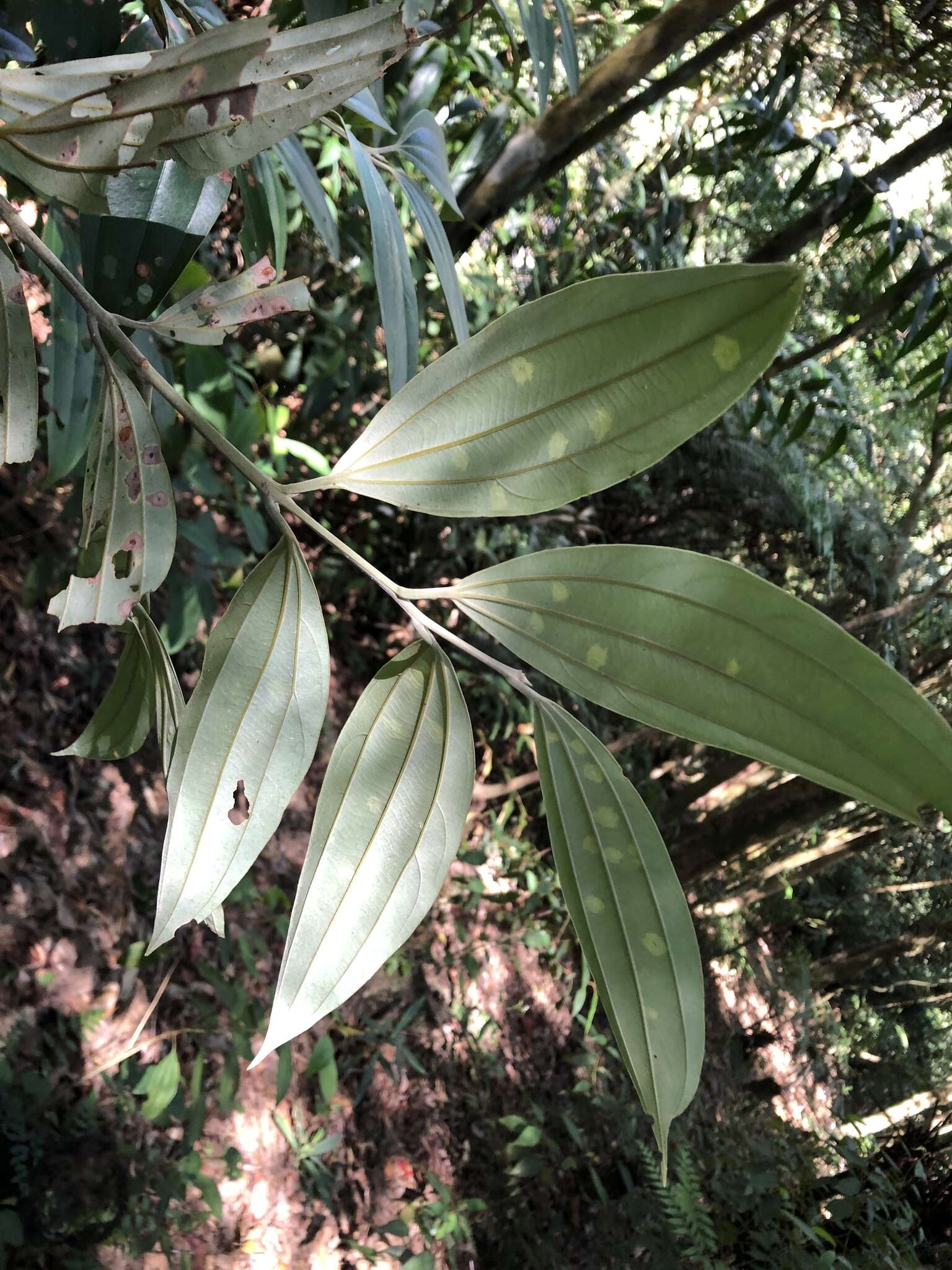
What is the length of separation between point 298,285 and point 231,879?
0.76ft

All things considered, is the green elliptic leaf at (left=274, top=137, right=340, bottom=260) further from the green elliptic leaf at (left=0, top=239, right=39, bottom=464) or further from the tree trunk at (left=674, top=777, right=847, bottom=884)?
the tree trunk at (left=674, top=777, right=847, bottom=884)

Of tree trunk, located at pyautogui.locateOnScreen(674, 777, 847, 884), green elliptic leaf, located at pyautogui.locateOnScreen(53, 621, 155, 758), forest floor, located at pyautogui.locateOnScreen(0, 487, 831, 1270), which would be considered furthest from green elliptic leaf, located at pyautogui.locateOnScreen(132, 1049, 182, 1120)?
tree trunk, located at pyautogui.locateOnScreen(674, 777, 847, 884)

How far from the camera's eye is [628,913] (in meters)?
0.28

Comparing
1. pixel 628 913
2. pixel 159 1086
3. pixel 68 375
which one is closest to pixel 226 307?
pixel 628 913

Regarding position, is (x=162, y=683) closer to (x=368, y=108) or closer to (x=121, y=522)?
(x=121, y=522)

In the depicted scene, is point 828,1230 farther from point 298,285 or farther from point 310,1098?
point 298,285

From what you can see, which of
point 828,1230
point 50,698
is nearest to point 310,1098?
point 50,698

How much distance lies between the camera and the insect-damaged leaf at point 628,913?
0.27 metres

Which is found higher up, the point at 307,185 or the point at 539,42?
the point at 539,42

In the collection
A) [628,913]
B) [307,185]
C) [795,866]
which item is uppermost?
[307,185]

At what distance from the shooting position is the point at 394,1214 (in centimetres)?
147

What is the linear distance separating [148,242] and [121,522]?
4.5 inches

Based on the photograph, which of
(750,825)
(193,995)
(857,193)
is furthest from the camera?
(750,825)

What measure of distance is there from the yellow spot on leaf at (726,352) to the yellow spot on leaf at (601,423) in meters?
0.03
